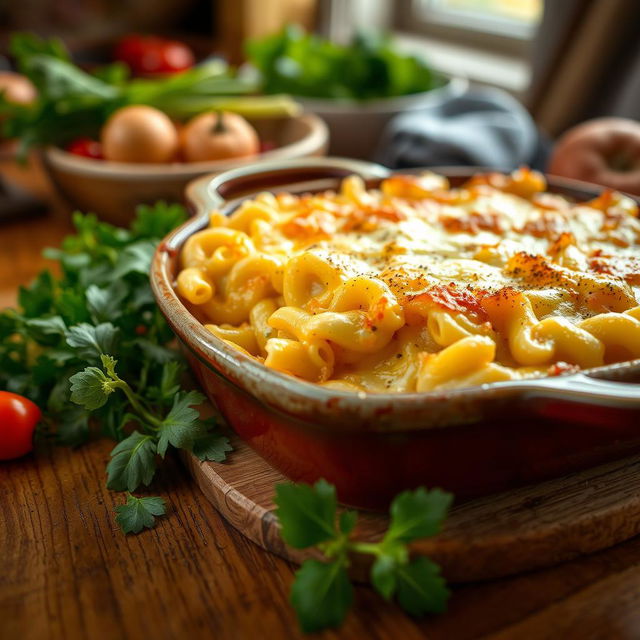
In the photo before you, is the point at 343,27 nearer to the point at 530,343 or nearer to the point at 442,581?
the point at 530,343

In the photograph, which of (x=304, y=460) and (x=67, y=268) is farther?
(x=67, y=268)

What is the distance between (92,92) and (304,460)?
64.8 inches

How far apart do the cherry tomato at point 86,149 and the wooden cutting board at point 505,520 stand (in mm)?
1298

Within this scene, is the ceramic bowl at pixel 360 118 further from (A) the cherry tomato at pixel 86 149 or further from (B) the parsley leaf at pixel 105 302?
(B) the parsley leaf at pixel 105 302

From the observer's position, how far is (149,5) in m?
3.64

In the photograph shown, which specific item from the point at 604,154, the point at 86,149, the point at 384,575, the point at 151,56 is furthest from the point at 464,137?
the point at 151,56

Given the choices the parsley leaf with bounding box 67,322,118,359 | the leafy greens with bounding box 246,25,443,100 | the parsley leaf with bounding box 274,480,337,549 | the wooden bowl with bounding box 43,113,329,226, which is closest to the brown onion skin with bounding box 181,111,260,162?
the wooden bowl with bounding box 43,113,329,226

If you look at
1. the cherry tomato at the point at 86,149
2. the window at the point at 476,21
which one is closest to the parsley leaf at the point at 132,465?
the cherry tomato at the point at 86,149

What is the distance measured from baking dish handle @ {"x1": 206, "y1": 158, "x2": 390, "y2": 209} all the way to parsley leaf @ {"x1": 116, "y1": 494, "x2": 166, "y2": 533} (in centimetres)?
69

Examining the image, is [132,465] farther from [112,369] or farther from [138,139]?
[138,139]

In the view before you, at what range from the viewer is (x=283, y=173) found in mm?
1593

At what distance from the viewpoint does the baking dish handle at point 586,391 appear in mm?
766

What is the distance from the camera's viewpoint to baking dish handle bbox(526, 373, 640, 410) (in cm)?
77

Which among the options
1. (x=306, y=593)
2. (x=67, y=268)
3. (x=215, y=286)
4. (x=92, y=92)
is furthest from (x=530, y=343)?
(x=92, y=92)
